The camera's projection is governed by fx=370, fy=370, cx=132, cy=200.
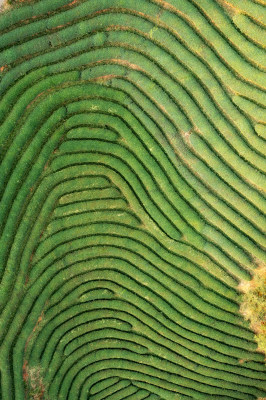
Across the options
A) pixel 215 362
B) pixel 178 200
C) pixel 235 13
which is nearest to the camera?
pixel 235 13

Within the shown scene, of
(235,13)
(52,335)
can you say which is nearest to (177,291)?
(52,335)

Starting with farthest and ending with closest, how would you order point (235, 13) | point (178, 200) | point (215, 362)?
point (215, 362) < point (178, 200) < point (235, 13)

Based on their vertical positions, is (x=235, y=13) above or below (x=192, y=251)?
above

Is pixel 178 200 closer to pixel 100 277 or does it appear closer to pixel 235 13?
pixel 100 277

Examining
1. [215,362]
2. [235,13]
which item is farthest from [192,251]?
[235,13]

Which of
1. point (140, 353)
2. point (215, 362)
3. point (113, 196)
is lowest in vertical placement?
point (215, 362)

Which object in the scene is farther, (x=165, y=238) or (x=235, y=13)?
(x=165, y=238)
